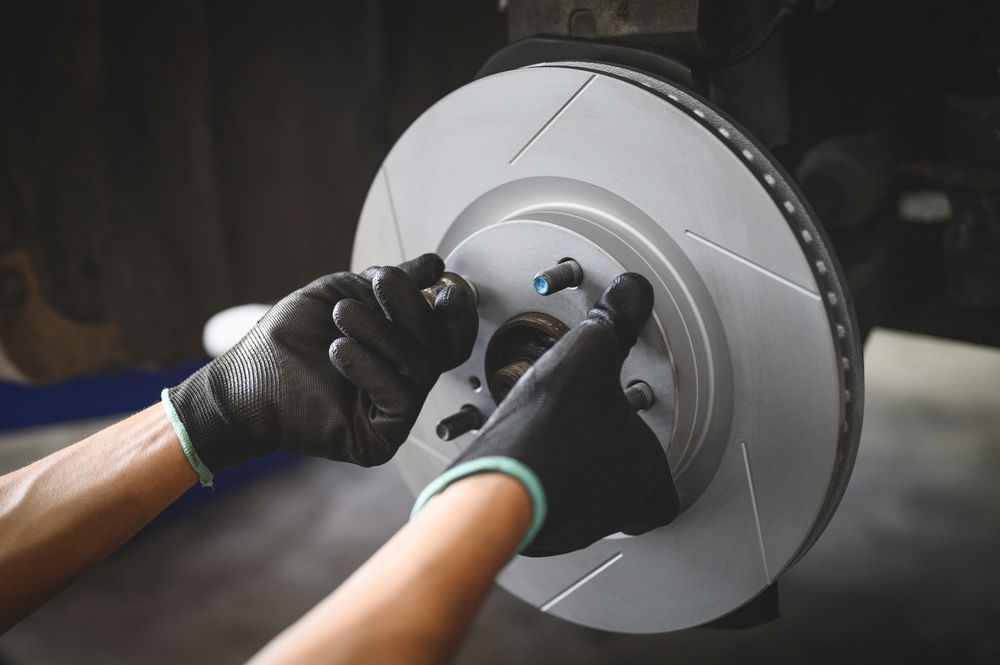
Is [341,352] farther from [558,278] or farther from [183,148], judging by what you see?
[183,148]

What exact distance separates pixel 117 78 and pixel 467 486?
37.5 inches

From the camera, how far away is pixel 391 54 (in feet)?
4.18

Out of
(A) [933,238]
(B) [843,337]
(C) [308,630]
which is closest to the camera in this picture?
(C) [308,630]

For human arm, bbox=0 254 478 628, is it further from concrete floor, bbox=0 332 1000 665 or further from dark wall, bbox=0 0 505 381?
concrete floor, bbox=0 332 1000 665

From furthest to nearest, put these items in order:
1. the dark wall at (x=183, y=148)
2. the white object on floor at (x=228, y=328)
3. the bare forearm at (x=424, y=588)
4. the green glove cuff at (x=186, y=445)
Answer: the white object on floor at (x=228, y=328) → the dark wall at (x=183, y=148) → the green glove cuff at (x=186, y=445) → the bare forearm at (x=424, y=588)

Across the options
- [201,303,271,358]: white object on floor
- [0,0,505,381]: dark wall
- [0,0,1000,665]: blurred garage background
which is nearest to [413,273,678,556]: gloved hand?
[0,0,1000,665]: blurred garage background

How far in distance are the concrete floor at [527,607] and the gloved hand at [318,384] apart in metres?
0.74

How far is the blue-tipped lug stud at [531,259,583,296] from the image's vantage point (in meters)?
0.58

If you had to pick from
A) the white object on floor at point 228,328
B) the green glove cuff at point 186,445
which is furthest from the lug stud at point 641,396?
the white object on floor at point 228,328

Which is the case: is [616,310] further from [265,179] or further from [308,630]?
[265,179]

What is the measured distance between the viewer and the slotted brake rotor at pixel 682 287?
0.56 metres

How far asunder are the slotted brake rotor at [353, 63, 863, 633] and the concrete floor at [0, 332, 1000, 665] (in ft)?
2.24

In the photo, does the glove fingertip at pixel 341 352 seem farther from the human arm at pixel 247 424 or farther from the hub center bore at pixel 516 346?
the hub center bore at pixel 516 346

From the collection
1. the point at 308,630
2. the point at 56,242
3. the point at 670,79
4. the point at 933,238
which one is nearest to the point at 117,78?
the point at 56,242
